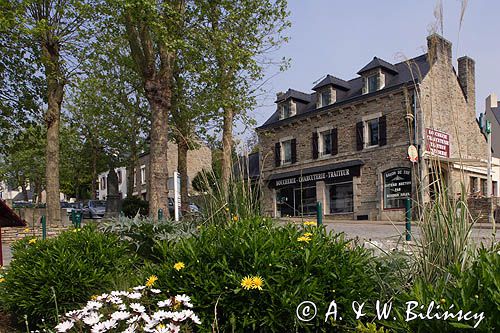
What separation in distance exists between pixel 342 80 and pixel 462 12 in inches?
1032

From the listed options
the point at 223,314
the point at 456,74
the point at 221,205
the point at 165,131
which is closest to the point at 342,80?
the point at 456,74

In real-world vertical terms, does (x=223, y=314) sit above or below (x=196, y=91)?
below

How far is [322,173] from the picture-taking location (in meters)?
27.3

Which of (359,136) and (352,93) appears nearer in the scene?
(359,136)

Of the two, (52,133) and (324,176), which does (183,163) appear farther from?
(324,176)

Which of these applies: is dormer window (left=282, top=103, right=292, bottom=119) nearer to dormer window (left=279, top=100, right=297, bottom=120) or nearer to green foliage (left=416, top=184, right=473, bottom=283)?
dormer window (left=279, top=100, right=297, bottom=120)

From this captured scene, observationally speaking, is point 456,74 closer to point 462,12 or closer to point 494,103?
point 494,103

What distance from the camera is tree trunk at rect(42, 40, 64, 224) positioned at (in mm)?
14938

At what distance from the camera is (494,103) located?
40.4m

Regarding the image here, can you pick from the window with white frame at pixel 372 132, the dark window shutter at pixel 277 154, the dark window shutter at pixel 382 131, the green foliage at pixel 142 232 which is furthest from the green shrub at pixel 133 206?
the green foliage at pixel 142 232

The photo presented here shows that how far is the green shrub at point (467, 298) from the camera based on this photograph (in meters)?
1.73

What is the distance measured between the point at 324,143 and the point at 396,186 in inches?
231

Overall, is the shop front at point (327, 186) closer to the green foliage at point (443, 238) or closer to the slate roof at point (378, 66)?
the slate roof at point (378, 66)

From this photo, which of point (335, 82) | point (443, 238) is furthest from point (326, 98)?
point (443, 238)
